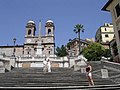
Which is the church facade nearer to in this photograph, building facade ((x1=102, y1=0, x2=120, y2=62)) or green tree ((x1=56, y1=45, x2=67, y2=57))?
green tree ((x1=56, y1=45, x2=67, y2=57))

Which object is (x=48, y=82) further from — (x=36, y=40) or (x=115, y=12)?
→ (x=36, y=40)

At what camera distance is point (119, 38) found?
1019 inches

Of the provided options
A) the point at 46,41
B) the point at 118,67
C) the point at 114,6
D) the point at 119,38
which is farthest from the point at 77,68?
the point at 46,41

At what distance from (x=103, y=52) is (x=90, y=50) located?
13.5 feet

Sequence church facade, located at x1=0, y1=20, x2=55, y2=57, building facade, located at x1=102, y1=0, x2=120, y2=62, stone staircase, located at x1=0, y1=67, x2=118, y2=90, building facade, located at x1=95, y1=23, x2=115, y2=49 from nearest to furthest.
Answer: stone staircase, located at x1=0, y1=67, x2=118, y2=90, building facade, located at x1=102, y1=0, x2=120, y2=62, church facade, located at x1=0, y1=20, x2=55, y2=57, building facade, located at x1=95, y1=23, x2=115, y2=49

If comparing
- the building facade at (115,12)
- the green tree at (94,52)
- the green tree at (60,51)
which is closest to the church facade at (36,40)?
the green tree at (60,51)

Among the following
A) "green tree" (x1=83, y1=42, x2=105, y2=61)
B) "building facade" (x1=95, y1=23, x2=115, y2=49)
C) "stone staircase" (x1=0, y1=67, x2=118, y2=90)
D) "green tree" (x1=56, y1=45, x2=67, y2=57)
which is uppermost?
"building facade" (x1=95, y1=23, x2=115, y2=49)

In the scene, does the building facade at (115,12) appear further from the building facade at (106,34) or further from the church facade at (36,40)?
the building facade at (106,34)

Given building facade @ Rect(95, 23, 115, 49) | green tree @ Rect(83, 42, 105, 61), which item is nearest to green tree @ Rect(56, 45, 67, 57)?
building facade @ Rect(95, 23, 115, 49)

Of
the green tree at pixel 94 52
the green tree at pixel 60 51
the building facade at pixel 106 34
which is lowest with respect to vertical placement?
the green tree at pixel 94 52

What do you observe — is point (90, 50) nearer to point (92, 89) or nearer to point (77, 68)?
point (77, 68)

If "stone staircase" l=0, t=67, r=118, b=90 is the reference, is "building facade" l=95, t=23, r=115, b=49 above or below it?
above

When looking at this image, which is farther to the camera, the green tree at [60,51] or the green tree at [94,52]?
the green tree at [60,51]

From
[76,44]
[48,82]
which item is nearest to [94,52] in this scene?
[76,44]
